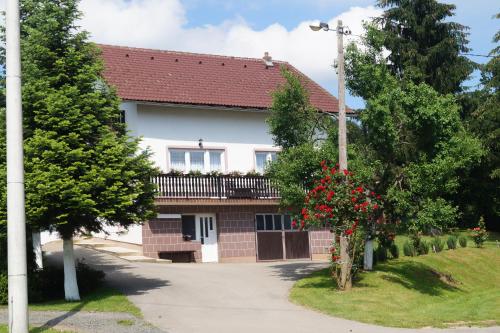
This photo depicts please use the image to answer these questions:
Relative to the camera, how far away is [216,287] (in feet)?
71.6

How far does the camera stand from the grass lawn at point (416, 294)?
17781 mm

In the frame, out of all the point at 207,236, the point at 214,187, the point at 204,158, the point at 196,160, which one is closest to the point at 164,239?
the point at 207,236

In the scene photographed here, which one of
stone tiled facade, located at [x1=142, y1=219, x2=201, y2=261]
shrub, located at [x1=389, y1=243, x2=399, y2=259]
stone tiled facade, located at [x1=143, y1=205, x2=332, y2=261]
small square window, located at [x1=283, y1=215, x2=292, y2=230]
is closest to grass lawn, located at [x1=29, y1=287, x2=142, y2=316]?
stone tiled facade, located at [x1=142, y1=219, x2=201, y2=261]

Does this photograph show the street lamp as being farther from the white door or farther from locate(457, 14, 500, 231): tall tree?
locate(457, 14, 500, 231): tall tree

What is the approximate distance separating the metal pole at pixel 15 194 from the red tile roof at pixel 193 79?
58.6 feet

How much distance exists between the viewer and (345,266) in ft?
70.1

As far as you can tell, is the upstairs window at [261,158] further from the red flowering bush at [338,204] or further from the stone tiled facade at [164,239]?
the red flowering bush at [338,204]

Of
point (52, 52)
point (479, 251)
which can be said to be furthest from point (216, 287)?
point (479, 251)

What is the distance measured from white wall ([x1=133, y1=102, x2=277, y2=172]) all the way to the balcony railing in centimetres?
132

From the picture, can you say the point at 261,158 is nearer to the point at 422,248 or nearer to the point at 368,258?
the point at 422,248

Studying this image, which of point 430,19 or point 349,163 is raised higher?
point 430,19

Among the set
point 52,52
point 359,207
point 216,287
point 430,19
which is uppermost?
point 430,19

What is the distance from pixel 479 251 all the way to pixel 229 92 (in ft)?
44.3

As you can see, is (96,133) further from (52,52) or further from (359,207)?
(359,207)
